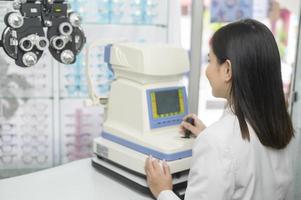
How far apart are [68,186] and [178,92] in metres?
0.57

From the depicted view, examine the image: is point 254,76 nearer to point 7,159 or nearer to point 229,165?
point 229,165

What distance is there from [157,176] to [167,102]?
34 centimetres

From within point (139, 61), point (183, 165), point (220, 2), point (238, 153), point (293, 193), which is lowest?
point (293, 193)

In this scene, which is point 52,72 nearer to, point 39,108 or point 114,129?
point 39,108

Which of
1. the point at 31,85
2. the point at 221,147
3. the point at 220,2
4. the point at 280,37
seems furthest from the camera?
the point at 280,37

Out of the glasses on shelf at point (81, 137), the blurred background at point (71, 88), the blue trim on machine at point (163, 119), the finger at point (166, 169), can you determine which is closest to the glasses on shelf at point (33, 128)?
the blurred background at point (71, 88)

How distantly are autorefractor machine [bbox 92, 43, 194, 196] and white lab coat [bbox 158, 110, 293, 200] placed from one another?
31 cm

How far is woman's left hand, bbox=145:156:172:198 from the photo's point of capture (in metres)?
1.31

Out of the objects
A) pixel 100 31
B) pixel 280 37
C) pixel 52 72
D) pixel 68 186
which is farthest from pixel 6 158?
pixel 280 37

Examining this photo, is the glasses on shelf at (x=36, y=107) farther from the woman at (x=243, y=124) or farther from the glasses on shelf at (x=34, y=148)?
the woman at (x=243, y=124)

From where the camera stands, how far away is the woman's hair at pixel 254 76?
1086 mm

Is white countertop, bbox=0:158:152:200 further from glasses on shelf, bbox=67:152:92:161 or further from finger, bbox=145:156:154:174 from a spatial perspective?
glasses on shelf, bbox=67:152:92:161

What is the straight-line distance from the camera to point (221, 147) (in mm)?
1059

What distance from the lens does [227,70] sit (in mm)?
1126
